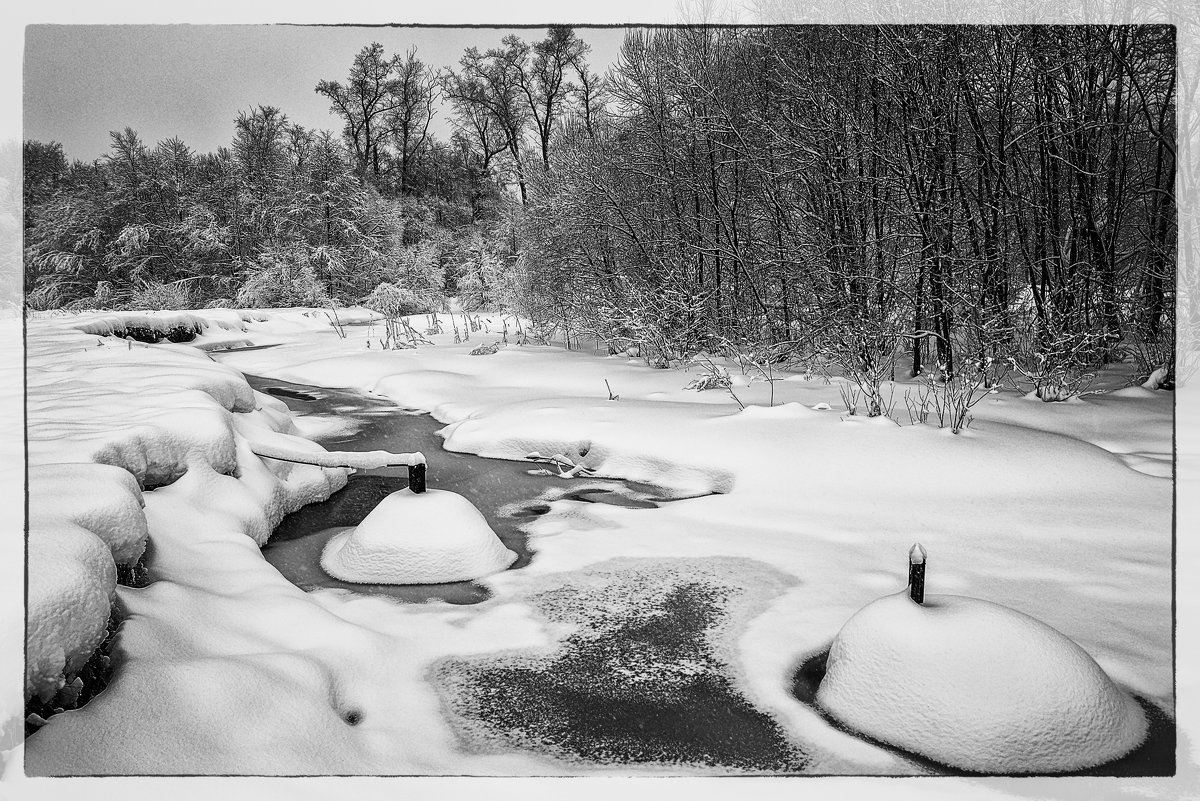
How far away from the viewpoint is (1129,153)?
96.0 inches

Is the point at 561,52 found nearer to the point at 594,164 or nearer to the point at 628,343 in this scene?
the point at 594,164

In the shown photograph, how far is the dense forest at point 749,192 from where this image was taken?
7.77ft

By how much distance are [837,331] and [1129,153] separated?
1179 millimetres

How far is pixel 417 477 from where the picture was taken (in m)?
2.24

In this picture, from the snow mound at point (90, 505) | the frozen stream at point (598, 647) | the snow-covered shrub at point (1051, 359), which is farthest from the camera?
the snow-covered shrub at point (1051, 359)

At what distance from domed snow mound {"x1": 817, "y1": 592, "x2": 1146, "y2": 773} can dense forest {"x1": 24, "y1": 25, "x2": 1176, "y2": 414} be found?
1437 mm

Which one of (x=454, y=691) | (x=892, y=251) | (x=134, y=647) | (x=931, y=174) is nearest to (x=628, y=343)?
(x=892, y=251)

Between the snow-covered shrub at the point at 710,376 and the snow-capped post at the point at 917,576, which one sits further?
the snow-covered shrub at the point at 710,376

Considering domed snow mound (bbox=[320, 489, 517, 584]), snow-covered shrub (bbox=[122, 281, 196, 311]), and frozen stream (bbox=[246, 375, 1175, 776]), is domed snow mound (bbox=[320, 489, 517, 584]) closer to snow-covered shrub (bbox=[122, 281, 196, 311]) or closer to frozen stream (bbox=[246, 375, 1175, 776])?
frozen stream (bbox=[246, 375, 1175, 776])

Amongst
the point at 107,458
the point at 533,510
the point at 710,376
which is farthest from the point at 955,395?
the point at 107,458

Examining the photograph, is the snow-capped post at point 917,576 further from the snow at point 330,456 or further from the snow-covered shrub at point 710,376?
the snow-covered shrub at point 710,376

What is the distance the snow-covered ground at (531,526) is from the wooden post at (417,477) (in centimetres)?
15

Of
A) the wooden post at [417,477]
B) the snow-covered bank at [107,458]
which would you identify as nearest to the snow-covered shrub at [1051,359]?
the wooden post at [417,477]

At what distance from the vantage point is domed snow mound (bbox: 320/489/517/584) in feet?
7.00
